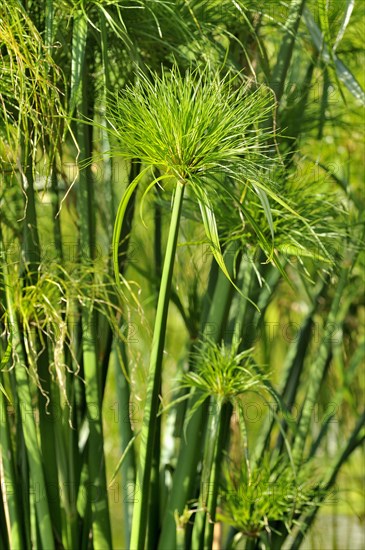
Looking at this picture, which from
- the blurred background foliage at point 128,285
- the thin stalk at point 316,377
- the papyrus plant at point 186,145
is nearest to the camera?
the papyrus plant at point 186,145

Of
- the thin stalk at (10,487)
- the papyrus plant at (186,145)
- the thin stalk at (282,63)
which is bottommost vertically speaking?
the thin stalk at (10,487)

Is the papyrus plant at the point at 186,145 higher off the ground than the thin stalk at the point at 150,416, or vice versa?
the papyrus plant at the point at 186,145

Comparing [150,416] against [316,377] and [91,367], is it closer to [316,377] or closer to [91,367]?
[91,367]

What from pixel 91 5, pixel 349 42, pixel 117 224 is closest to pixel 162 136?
pixel 117 224

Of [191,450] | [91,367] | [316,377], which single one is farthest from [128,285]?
[316,377]

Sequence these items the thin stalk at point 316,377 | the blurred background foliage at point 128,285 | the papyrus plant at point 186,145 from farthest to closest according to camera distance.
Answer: the thin stalk at point 316,377 < the blurred background foliage at point 128,285 < the papyrus plant at point 186,145

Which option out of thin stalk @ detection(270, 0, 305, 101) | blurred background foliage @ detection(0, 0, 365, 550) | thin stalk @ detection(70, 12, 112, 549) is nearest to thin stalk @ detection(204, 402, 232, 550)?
blurred background foliage @ detection(0, 0, 365, 550)

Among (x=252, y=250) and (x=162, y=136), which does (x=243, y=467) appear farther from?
(x=162, y=136)

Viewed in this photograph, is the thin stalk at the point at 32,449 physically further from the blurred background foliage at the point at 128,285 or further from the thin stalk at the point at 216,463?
the thin stalk at the point at 216,463

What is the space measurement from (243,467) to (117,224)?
1.36 ft

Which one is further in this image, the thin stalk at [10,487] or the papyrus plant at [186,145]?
the thin stalk at [10,487]

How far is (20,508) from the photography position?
0.88 m

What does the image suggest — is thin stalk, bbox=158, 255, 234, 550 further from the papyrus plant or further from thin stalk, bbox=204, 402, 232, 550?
the papyrus plant

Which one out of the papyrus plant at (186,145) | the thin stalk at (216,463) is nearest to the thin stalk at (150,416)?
the papyrus plant at (186,145)
